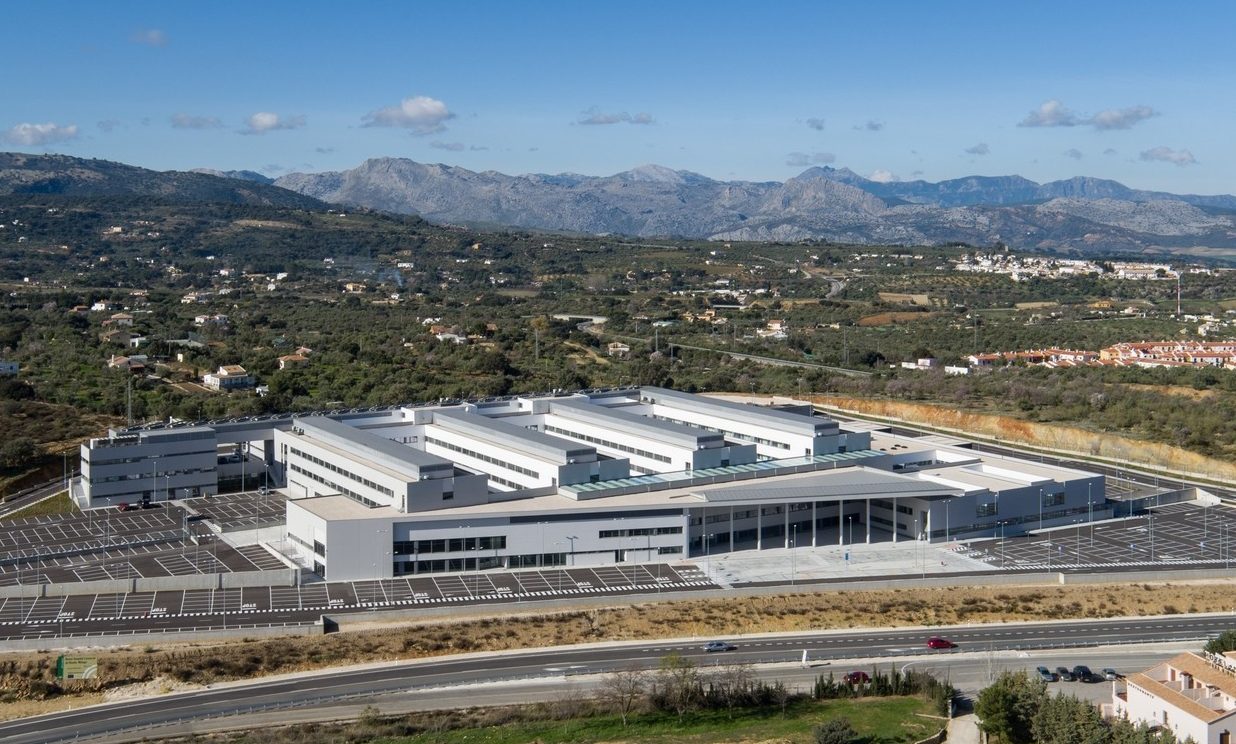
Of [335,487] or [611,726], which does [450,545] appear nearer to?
[335,487]

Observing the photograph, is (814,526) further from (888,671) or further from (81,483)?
(81,483)

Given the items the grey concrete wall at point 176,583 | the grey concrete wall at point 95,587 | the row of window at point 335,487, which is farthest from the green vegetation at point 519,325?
the grey concrete wall at point 176,583

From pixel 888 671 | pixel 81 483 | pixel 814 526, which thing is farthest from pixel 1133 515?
pixel 81 483

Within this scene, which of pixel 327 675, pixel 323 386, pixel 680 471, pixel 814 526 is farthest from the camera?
pixel 323 386

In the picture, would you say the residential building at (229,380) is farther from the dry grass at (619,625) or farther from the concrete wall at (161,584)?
the dry grass at (619,625)

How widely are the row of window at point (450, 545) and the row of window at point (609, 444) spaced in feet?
36.5

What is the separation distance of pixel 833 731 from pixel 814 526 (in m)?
20.3

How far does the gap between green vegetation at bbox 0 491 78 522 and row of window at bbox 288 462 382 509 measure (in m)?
9.59

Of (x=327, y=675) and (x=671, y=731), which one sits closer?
(x=671, y=731)

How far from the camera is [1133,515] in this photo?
54500mm

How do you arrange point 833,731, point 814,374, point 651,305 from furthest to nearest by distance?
point 651,305 → point 814,374 → point 833,731

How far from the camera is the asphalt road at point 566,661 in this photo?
103 ft

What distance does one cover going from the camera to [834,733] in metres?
28.3

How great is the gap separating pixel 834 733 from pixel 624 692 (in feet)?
20.2
